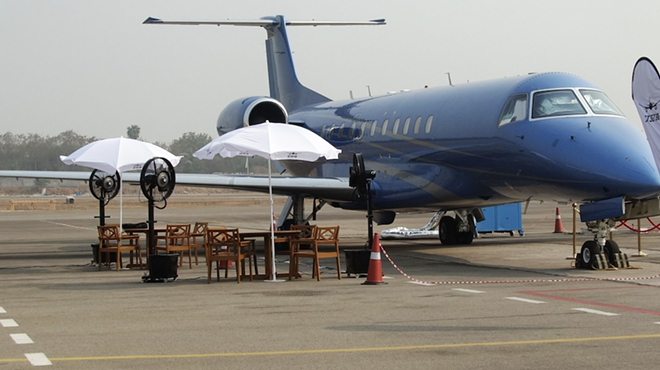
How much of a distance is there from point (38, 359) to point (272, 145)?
7.21m

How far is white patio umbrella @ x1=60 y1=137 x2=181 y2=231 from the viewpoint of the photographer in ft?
55.1

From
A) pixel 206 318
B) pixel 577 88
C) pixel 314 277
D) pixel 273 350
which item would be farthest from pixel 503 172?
pixel 273 350

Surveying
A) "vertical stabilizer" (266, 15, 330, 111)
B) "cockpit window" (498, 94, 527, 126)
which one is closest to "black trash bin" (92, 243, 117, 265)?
"cockpit window" (498, 94, 527, 126)

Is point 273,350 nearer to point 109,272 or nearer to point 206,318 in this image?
point 206,318

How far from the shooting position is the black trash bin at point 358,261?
46.0 feet

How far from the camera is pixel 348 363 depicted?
7.10 metres

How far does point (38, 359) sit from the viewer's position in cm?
723

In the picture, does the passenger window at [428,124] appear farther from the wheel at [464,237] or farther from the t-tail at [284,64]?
the t-tail at [284,64]

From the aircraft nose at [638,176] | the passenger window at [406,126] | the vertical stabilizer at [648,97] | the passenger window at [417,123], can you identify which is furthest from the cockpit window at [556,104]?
the vertical stabilizer at [648,97]

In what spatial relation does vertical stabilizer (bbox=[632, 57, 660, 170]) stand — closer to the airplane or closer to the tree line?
the airplane

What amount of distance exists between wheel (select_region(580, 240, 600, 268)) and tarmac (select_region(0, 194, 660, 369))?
28cm

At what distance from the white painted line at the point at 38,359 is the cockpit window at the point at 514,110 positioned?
10189 millimetres

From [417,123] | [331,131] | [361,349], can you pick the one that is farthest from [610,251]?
[331,131]

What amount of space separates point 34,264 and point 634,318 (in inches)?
484
